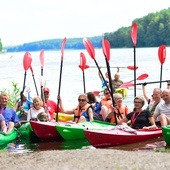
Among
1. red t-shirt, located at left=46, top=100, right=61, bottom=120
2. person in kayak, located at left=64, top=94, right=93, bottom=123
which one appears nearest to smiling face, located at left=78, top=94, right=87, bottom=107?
person in kayak, located at left=64, top=94, right=93, bottom=123

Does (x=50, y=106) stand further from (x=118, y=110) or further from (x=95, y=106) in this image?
(x=118, y=110)

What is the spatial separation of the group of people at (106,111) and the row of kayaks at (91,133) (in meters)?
0.18

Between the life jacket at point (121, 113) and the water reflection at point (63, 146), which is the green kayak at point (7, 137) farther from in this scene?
the life jacket at point (121, 113)

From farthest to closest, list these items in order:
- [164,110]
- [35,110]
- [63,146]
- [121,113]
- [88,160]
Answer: [35,110] < [121,113] < [164,110] < [63,146] < [88,160]

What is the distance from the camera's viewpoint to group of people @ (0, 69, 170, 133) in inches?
393

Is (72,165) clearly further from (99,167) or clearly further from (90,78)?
(90,78)

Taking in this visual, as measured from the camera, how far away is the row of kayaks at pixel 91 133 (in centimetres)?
949

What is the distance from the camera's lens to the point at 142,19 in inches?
3851

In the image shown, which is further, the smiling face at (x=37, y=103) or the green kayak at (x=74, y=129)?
the smiling face at (x=37, y=103)

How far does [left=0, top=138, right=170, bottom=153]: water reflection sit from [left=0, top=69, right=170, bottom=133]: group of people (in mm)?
341

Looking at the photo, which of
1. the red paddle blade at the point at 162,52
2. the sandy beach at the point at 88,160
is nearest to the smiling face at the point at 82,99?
the sandy beach at the point at 88,160

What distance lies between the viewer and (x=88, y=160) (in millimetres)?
7352

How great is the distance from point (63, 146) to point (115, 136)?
1148 millimetres

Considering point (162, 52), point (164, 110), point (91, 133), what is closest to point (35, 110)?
point (91, 133)
